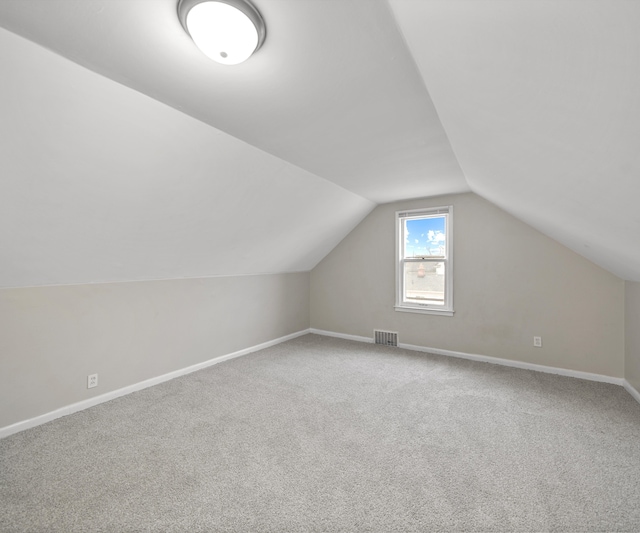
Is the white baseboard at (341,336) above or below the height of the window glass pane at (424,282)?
below

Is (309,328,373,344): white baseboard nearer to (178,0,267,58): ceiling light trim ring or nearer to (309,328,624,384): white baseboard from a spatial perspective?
(309,328,624,384): white baseboard

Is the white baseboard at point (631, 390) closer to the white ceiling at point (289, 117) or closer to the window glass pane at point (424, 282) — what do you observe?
the white ceiling at point (289, 117)

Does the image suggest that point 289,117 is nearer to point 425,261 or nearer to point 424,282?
point 425,261

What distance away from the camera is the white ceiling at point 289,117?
0.87 metres

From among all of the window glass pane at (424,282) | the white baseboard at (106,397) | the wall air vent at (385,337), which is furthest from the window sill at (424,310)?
the white baseboard at (106,397)

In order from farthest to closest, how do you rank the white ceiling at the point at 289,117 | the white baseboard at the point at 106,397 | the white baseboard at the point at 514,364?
the white baseboard at the point at 514,364 < the white baseboard at the point at 106,397 < the white ceiling at the point at 289,117

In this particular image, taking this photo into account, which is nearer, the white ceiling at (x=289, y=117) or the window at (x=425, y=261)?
the white ceiling at (x=289, y=117)

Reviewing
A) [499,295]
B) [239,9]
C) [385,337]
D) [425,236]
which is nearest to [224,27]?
[239,9]

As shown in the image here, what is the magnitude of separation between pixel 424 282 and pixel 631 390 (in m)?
2.27

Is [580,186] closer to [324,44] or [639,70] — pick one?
[639,70]

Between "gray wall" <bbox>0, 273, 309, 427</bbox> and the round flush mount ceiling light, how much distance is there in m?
2.33

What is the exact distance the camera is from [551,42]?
0.76 m

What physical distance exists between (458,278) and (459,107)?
117 inches

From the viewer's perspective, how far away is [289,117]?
197 cm
